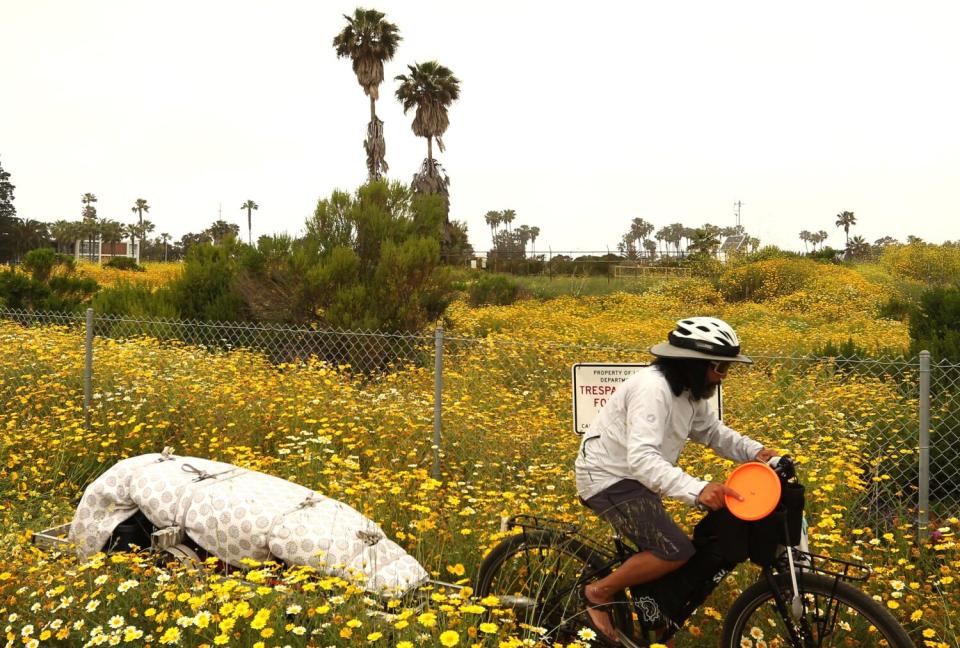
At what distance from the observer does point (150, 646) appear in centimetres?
301

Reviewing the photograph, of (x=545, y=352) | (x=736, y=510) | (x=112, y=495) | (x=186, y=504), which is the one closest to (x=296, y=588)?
(x=186, y=504)

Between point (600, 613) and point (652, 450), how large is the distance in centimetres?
77

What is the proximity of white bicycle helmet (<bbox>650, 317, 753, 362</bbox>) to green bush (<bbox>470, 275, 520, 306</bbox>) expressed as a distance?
1938 cm

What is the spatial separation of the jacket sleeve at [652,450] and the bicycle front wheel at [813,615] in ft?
1.58

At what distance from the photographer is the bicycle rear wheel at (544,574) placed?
3.21m

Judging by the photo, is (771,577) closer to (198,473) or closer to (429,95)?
(198,473)

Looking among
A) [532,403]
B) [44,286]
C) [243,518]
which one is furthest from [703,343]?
[44,286]

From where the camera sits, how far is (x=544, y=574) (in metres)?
3.31

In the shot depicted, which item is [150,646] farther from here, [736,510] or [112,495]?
[736,510]

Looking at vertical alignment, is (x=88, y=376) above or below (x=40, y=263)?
below

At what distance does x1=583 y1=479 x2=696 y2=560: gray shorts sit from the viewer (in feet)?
9.32

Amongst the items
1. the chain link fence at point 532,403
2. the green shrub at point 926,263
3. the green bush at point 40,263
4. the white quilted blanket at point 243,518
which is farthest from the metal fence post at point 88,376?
the green shrub at point 926,263

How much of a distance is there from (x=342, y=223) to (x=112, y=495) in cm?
893

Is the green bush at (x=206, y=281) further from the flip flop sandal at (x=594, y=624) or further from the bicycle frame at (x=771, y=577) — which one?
the flip flop sandal at (x=594, y=624)
